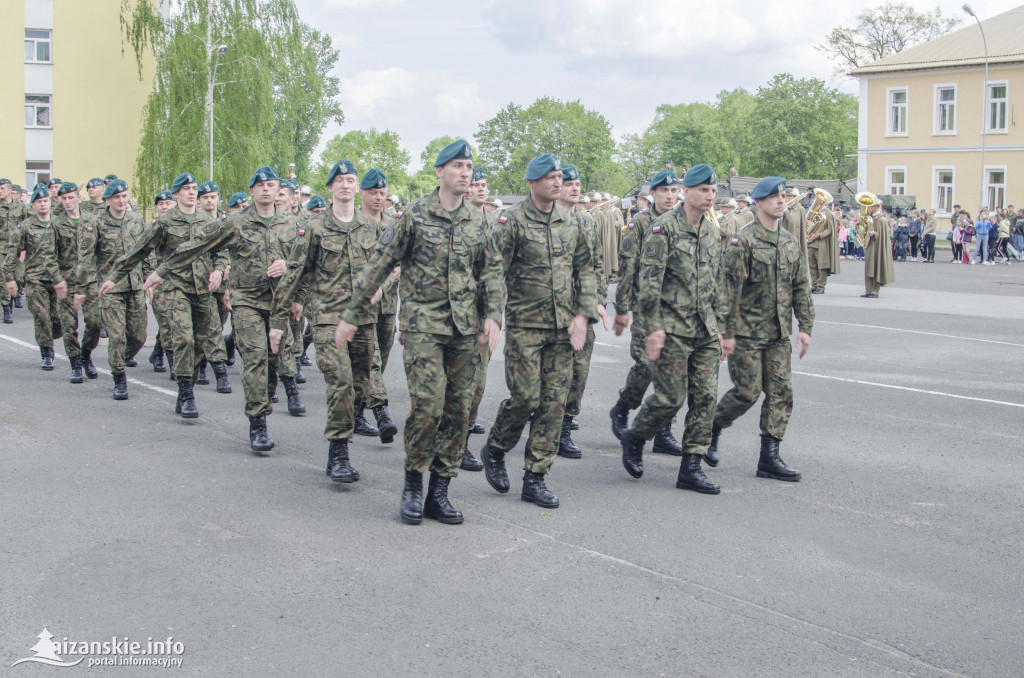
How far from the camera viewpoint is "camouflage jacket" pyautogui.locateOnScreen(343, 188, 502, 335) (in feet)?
19.8

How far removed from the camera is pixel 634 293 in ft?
25.3

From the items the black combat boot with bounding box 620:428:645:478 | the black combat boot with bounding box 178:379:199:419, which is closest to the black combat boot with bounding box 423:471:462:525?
the black combat boot with bounding box 620:428:645:478

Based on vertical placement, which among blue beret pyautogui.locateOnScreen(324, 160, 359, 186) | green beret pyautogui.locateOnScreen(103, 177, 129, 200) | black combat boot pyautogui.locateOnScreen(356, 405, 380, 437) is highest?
green beret pyautogui.locateOnScreen(103, 177, 129, 200)

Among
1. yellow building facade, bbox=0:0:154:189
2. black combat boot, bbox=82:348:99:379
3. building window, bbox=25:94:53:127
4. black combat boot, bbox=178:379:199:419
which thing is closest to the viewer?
black combat boot, bbox=178:379:199:419

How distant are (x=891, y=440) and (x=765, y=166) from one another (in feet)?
253

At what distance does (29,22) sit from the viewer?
4903 cm

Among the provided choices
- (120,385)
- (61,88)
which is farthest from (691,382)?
(61,88)

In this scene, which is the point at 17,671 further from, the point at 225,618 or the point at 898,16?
the point at 898,16

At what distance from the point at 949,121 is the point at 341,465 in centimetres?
5178

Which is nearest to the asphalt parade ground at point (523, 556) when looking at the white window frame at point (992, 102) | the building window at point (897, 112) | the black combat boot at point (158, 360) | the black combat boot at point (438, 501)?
the black combat boot at point (438, 501)

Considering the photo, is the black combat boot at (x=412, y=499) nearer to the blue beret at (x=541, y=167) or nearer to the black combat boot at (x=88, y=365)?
the blue beret at (x=541, y=167)

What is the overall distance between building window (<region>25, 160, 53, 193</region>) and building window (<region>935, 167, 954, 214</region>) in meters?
43.1

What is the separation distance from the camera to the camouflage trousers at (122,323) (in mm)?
10344

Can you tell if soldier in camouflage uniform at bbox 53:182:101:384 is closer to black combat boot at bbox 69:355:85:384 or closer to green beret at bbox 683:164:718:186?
black combat boot at bbox 69:355:85:384
